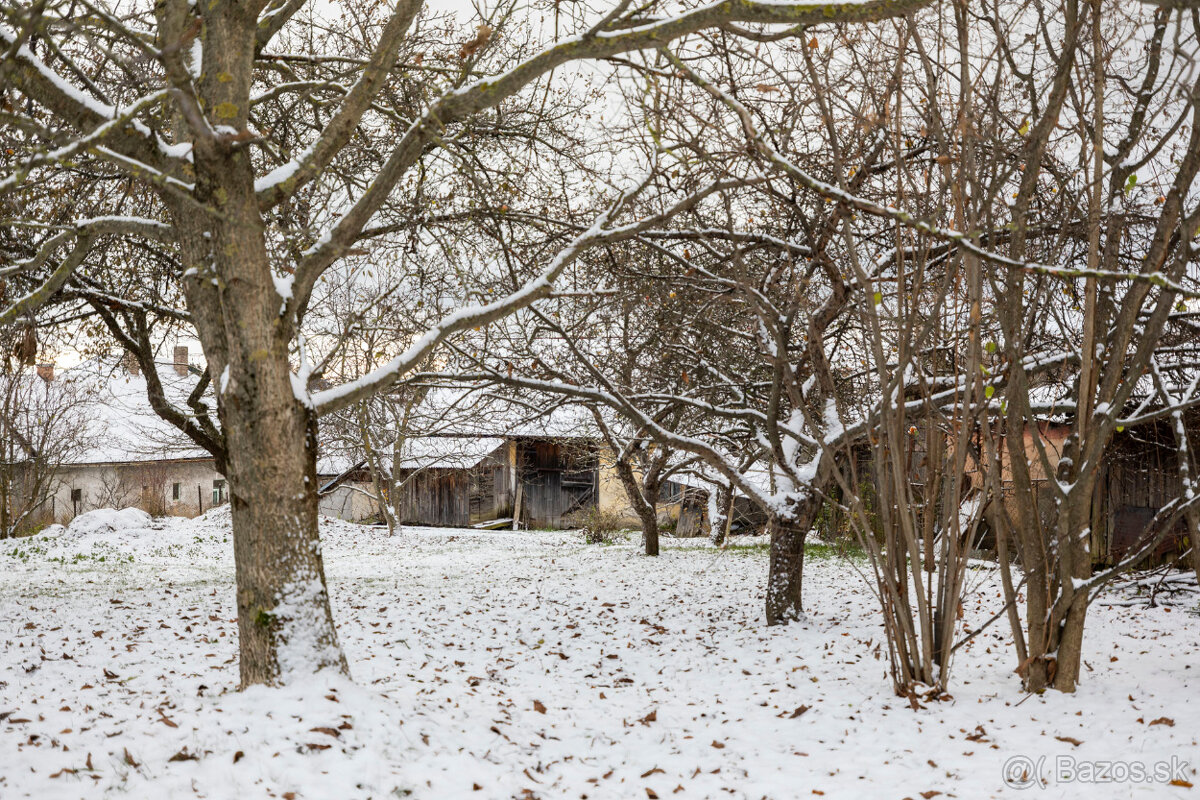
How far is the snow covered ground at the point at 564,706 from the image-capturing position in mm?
4031

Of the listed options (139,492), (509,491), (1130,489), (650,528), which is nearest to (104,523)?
(139,492)

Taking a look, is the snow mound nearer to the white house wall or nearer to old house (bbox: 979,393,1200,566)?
the white house wall

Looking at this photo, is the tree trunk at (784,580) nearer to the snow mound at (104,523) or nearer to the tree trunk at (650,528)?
the tree trunk at (650,528)

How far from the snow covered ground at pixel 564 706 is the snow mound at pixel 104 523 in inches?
421

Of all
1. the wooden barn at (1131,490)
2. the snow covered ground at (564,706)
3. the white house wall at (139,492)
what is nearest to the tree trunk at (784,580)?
the snow covered ground at (564,706)

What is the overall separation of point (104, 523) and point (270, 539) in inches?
750

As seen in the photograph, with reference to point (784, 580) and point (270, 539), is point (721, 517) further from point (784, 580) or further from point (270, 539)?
point (270, 539)

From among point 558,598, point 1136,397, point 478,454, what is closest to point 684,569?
point 558,598

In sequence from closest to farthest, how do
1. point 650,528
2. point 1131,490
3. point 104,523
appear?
point 1131,490 → point 650,528 → point 104,523

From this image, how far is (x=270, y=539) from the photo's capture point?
4.79m

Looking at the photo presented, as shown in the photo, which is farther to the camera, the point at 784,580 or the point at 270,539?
the point at 784,580

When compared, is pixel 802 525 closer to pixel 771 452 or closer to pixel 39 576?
pixel 771 452

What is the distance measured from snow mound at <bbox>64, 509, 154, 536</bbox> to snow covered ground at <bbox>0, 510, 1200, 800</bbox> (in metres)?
10.7

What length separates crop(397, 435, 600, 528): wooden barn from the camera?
94.2 ft
